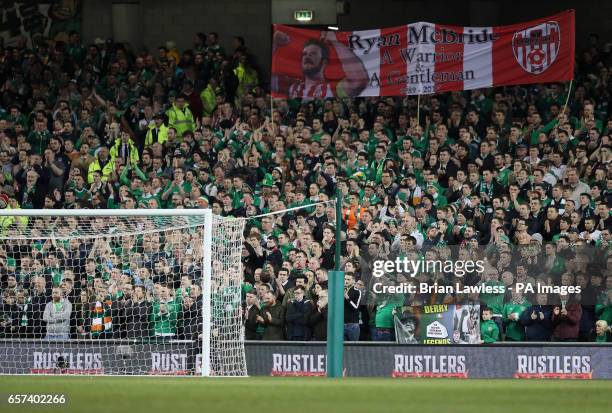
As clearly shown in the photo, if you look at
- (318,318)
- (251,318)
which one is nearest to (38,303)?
(251,318)

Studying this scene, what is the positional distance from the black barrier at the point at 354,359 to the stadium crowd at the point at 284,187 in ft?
0.64

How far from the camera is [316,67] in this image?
18625 mm

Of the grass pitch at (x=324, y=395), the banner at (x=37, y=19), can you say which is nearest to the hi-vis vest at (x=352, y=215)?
the grass pitch at (x=324, y=395)

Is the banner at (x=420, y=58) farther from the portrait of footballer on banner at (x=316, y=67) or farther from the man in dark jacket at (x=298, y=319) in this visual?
the man in dark jacket at (x=298, y=319)

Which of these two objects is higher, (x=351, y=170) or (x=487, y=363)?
(x=351, y=170)

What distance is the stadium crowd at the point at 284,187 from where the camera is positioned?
498 inches

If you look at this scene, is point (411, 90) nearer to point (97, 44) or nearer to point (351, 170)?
point (351, 170)

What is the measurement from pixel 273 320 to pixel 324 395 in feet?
20.6

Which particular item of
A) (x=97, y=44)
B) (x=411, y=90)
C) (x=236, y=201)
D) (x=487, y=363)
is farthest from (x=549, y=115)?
(x=97, y=44)

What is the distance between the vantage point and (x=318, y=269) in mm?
13367

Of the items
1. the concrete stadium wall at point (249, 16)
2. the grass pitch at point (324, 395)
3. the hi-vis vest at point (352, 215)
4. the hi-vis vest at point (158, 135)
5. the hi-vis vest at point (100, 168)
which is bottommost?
the grass pitch at point (324, 395)

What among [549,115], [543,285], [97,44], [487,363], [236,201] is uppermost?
[97,44]

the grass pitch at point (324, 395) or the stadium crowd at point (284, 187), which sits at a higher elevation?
the stadium crowd at point (284, 187)

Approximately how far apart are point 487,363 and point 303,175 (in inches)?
199
